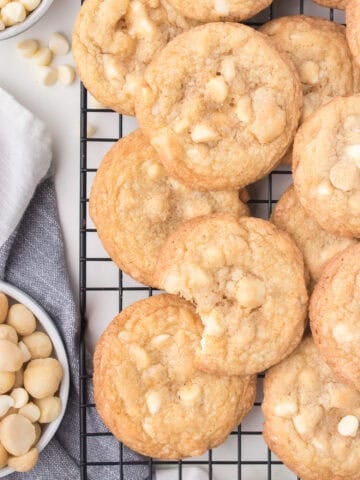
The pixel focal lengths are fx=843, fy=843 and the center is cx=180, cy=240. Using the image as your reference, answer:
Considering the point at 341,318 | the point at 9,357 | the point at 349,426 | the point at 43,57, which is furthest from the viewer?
the point at 43,57

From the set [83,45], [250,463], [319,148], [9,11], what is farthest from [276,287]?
[9,11]

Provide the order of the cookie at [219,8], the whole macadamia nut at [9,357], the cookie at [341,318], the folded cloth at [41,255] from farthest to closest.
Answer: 1. the folded cloth at [41,255]
2. the whole macadamia nut at [9,357]
3. the cookie at [219,8]
4. the cookie at [341,318]

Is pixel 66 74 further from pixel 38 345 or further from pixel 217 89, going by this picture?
pixel 38 345

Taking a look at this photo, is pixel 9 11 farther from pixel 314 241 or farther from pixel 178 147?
pixel 314 241

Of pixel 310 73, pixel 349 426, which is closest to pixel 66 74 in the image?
pixel 310 73

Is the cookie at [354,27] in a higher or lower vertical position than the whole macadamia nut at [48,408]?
higher

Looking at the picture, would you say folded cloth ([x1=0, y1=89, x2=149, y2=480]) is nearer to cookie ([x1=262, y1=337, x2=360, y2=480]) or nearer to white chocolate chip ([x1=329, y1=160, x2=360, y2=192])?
cookie ([x1=262, y1=337, x2=360, y2=480])

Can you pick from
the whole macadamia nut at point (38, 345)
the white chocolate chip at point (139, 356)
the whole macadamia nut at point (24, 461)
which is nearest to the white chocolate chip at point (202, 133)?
the white chocolate chip at point (139, 356)

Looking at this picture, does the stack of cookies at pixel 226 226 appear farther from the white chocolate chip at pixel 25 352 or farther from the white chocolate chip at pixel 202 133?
the white chocolate chip at pixel 25 352
